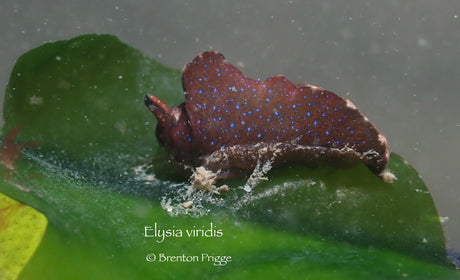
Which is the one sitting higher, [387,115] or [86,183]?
[387,115]

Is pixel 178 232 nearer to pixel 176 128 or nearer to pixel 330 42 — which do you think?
pixel 176 128

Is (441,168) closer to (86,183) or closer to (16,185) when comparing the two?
(86,183)

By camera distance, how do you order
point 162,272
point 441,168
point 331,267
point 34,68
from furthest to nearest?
point 441,168 < point 34,68 < point 331,267 < point 162,272

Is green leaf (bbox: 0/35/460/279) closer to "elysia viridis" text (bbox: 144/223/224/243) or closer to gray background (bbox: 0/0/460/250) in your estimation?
"elysia viridis" text (bbox: 144/223/224/243)

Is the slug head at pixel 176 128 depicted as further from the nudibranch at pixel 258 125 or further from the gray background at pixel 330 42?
the gray background at pixel 330 42

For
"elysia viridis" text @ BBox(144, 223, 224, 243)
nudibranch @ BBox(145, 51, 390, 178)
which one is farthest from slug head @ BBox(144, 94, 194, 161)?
"elysia viridis" text @ BBox(144, 223, 224, 243)

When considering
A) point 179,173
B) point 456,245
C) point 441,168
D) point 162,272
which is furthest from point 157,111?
point 441,168
